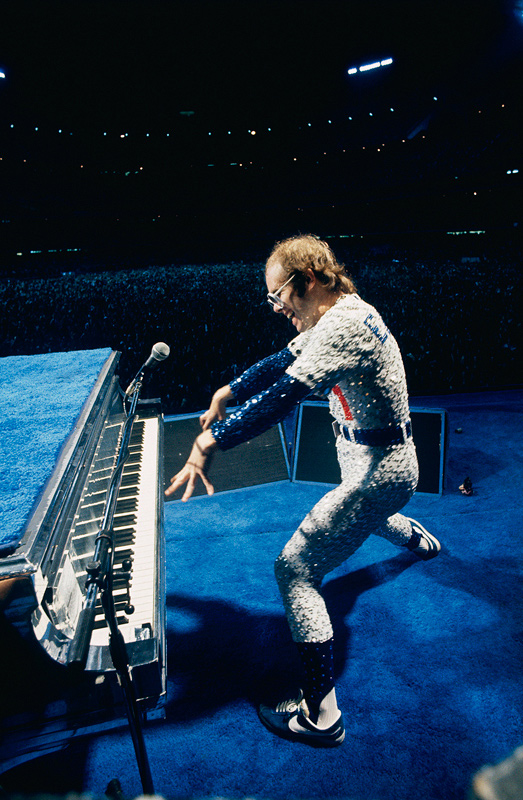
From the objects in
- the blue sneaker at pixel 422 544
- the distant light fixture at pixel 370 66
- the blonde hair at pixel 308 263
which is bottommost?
the blue sneaker at pixel 422 544

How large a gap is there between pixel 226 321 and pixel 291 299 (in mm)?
3331

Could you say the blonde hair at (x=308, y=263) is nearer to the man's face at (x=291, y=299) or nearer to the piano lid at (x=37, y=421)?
the man's face at (x=291, y=299)

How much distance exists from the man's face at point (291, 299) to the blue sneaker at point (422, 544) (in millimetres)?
1620

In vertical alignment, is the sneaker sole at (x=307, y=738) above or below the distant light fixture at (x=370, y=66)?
below

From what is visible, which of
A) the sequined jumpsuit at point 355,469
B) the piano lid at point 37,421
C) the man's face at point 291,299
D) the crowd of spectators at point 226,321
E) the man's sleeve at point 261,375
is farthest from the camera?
the crowd of spectators at point 226,321

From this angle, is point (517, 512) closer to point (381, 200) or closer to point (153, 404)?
point (153, 404)

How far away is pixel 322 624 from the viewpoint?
67.8 inches

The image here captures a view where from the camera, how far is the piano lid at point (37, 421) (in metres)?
1.15

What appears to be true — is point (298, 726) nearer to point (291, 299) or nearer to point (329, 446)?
point (291, 299)

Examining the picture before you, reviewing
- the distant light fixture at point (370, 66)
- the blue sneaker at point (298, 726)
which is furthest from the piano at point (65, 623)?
the distant light fixture at point (370, 66)

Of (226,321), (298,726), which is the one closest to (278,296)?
(298,726)

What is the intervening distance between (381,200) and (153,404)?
37.9 ft

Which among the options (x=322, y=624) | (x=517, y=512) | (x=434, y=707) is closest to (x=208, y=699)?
(x=322, y=624)

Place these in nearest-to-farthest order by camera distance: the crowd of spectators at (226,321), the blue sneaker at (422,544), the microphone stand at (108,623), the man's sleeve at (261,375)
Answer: the microphone stand at (108,623)
the man's sleeve at (261,375)
the blue sneaker at (422,544)
the crowd of spectators at (226,321)
